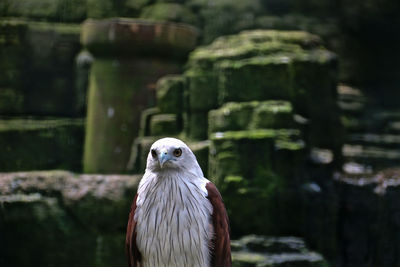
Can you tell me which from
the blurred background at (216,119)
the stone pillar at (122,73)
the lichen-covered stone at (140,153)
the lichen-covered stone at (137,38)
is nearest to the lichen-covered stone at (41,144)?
the blurred background at (216,119)

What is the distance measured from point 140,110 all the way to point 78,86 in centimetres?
70

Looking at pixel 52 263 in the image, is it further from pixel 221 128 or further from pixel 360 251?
pixel 360 251

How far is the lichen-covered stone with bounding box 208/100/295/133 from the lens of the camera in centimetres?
436

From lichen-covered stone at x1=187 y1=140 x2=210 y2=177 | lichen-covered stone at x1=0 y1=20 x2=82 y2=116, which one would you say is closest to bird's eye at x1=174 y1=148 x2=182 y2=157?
lichen-covered stone at x1=187 y1=140 x2=210 y2=177

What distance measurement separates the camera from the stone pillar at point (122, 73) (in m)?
4.69

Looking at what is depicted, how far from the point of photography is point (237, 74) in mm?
4605

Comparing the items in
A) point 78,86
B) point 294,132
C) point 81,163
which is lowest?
point 81,163

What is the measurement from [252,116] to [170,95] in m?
0.78

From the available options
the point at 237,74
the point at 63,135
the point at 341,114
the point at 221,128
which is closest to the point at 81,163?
the point at 63,135

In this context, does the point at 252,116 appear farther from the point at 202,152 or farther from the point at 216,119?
the point at 202,152

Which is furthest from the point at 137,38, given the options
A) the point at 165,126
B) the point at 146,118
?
the point at 165,126

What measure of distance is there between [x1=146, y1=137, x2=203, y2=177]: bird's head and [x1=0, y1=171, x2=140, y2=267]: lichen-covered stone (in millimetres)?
1889

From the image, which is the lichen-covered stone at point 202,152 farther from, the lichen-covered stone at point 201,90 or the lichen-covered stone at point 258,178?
the lichen-covered stone at point 201,90

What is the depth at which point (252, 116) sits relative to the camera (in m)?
4.40
